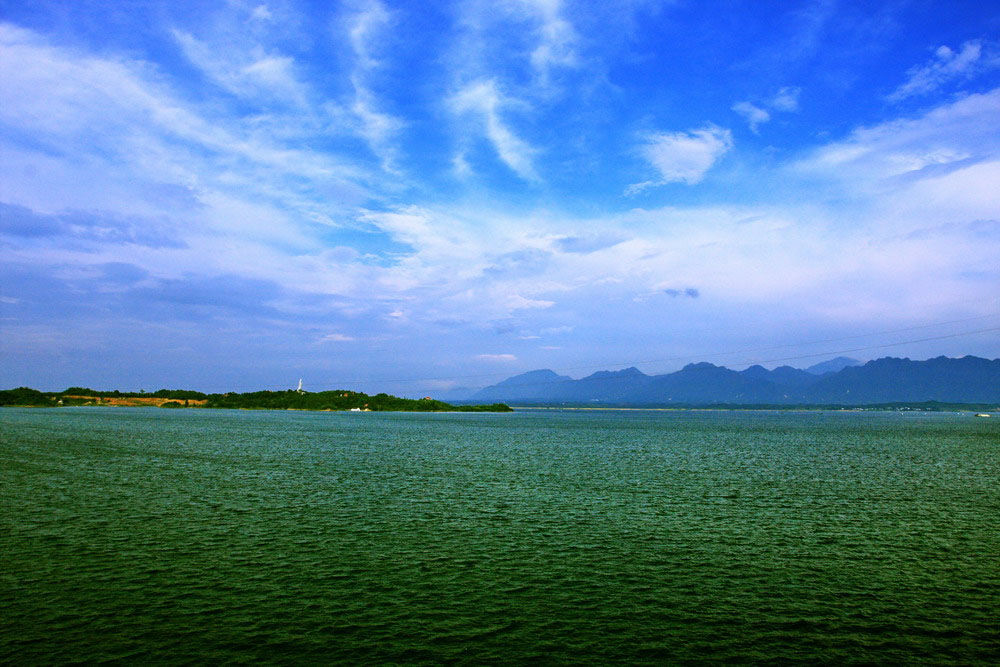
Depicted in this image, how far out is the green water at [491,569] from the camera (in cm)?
1642

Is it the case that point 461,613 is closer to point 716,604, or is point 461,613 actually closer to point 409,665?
point 409,665

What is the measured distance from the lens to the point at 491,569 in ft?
77.0

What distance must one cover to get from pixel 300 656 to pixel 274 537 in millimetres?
13931

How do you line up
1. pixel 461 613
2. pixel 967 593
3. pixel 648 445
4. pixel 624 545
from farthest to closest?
pixel 648 445
pixel 624 545
pixel 967 593
pixel 461 613

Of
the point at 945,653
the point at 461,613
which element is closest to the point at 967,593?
the point at 945,653

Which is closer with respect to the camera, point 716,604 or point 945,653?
point 945,653

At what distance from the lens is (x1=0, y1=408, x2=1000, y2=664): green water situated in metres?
16.4

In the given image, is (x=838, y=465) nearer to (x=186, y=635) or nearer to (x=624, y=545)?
(x=624, y=545)

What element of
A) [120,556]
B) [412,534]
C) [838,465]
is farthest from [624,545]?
[838,465]

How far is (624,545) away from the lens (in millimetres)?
27562

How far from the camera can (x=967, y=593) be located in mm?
21188

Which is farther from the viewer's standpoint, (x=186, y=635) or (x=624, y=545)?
(x=624, y=545)

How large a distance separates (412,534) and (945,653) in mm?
21193

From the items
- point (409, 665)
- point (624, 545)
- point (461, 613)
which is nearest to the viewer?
point (409, 665)
